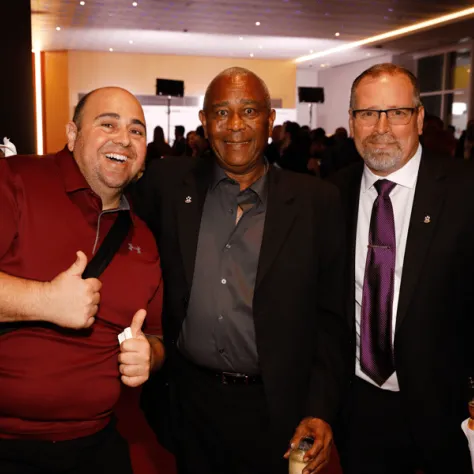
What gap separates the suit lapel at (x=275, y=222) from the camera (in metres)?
1.98

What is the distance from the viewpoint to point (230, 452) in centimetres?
210

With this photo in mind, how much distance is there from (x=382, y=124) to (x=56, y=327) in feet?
4.45

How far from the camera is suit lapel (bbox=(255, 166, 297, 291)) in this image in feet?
6.50

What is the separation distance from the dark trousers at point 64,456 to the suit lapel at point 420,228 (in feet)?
3.47

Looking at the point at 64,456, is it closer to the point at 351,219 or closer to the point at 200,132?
the point at 351,219

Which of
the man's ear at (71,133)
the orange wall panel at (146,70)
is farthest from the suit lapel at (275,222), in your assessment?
the orange wall panel at (146,70)

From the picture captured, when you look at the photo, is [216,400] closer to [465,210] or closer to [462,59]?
[465,210]

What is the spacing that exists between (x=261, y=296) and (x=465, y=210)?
77 cm

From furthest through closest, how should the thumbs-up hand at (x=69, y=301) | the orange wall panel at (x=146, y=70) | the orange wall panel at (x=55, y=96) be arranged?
1. the orange wall panel at (x=146, y=70)
2. the orange wall panel at (x=55, y=96)
3. the thumbs-up hand at (x=69, y=301)

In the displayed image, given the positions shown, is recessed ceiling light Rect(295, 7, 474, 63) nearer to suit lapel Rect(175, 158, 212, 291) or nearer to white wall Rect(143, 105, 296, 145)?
white wall Rect(143, 105, 296, 145)

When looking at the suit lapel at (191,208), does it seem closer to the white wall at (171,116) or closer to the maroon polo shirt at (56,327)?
the maroon polo shirt at (56,327)

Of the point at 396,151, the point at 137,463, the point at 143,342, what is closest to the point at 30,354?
the point at 143,342

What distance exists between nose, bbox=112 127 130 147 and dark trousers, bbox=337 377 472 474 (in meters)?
1.22

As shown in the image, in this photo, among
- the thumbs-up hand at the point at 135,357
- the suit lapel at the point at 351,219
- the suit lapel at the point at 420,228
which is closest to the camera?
the thumbs-up hand at the point at 135,357
